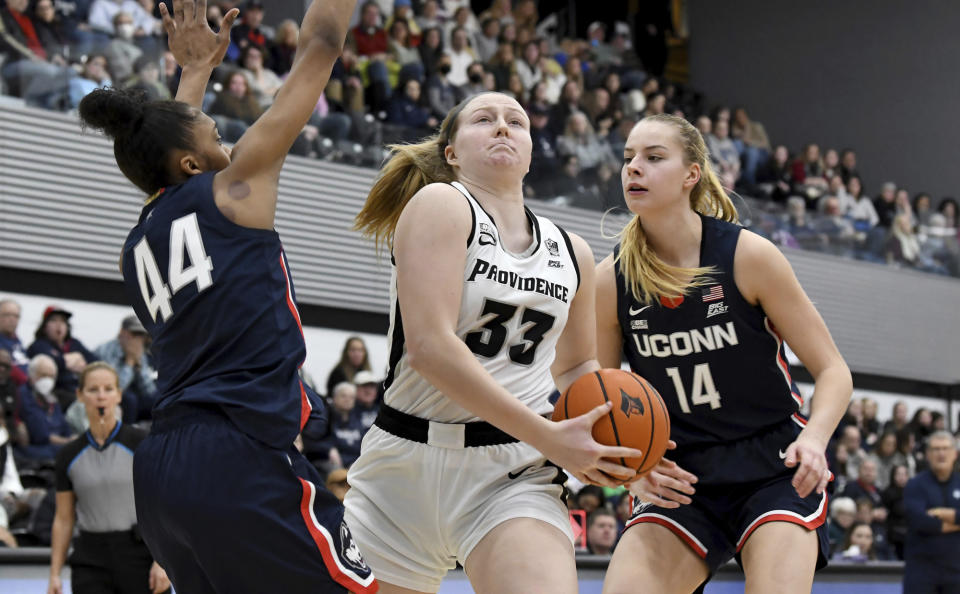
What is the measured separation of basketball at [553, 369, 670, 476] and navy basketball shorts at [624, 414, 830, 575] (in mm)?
675

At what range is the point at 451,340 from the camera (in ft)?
10.3

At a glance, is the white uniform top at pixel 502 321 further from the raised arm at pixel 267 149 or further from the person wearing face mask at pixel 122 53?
the person wearing face mask at pixel 122 53

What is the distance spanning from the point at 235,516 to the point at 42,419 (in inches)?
243

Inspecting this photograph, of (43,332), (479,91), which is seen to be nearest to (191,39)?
(43,332)

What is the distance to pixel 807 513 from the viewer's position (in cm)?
376

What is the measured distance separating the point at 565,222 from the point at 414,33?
11.1 feet

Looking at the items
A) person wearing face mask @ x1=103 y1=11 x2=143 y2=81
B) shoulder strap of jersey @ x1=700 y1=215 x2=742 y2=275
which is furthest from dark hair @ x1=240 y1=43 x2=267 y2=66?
shoulder strap of jersey @ x1=700 y1=215 x2=742 y2=275

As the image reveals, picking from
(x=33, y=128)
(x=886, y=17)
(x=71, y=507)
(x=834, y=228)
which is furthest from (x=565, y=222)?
(x=886, y=17)

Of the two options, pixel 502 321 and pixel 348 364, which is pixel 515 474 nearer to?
pixel 502 321

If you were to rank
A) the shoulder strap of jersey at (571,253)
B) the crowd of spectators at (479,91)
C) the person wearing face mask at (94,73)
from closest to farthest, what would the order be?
1. the shoulder strap of jersey at (571,253)
2. the person wearing face mask at (94,73)
3. the crowd of spectators at (479,91)

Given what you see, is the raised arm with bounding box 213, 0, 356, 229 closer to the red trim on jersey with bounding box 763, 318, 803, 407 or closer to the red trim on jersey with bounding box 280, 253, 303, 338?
the red trim on jersey with bounding box 280, 253, 303, 338

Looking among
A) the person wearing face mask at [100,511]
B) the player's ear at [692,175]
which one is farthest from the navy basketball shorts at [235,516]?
the person wearing face mask at [100,511]

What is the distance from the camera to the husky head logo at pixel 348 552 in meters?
2.91

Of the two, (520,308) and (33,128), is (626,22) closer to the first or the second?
(33,128)
